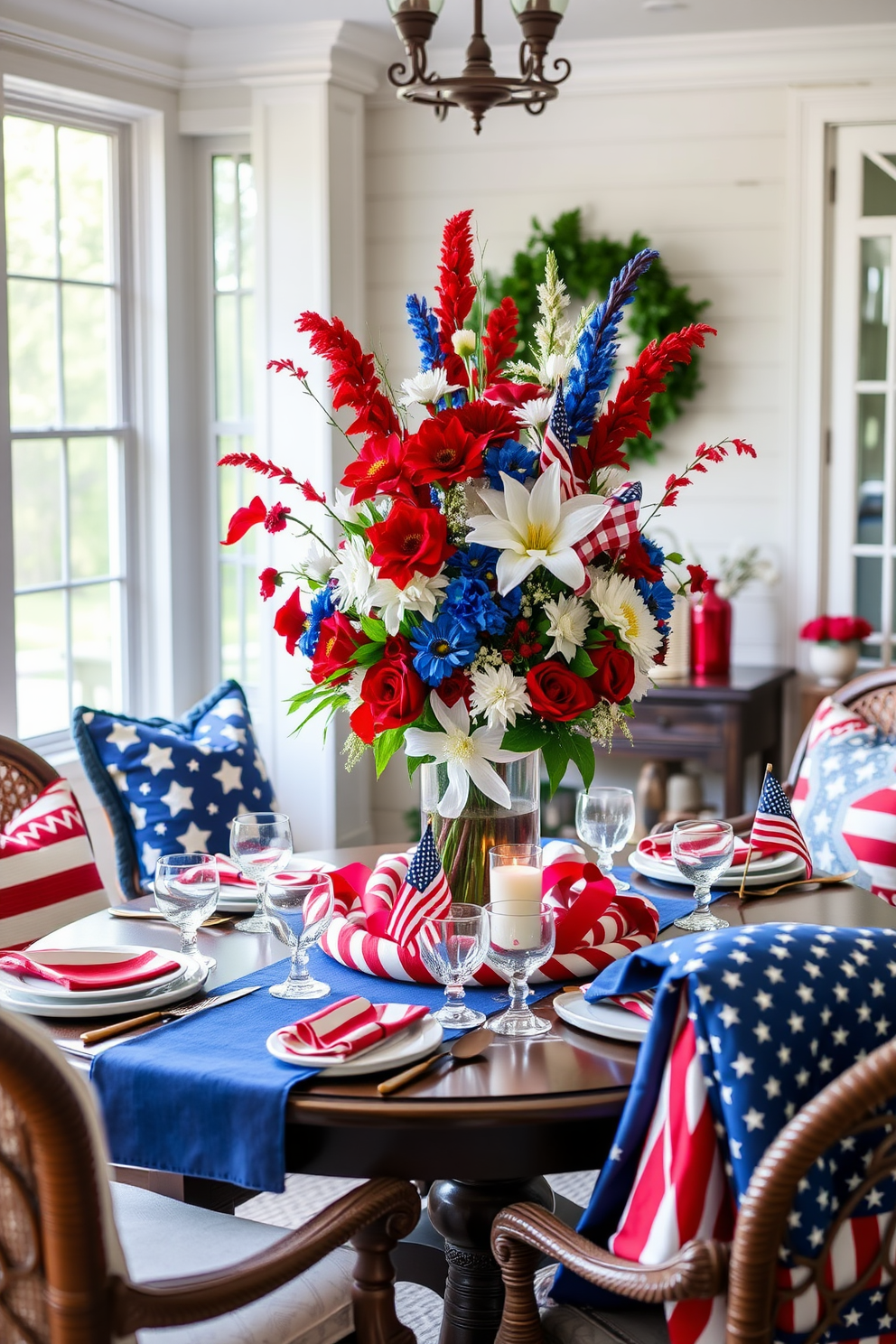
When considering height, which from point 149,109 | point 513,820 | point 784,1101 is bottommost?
point 784,1101

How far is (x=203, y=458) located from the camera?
4.75 m

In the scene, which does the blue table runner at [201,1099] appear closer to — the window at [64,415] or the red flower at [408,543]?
the red flower at [408,543]

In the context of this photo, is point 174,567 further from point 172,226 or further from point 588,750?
point 588,750

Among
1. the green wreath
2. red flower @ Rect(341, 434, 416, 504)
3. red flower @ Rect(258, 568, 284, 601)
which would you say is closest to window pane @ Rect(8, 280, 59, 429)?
the green wreath

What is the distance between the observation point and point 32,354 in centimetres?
416

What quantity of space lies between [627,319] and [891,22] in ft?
3.58

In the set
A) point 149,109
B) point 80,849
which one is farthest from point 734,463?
point 80,849

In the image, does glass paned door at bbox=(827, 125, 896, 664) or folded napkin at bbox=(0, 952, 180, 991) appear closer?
folded napkin at bbox=(0, 952, 180, 991)

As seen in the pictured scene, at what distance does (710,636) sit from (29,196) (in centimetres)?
232

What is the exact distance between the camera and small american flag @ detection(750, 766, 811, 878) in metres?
2.32

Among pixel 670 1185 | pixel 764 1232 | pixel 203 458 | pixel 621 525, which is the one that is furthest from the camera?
pixel 203 458

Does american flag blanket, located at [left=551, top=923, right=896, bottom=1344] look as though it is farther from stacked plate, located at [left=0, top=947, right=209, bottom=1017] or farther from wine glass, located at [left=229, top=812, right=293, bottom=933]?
wine glass, located at [left=229, top=812, right=293, bottom=933]

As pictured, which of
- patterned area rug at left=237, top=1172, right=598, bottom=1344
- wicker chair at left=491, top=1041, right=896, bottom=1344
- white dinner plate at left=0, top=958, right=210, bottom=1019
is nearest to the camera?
wicker chair at left=491, top=1041, right=896, bottom=1344

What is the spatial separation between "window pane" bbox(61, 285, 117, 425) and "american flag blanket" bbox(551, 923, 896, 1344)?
3383mm
